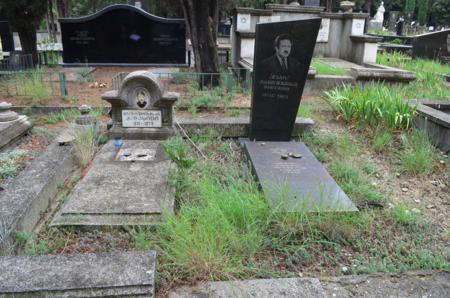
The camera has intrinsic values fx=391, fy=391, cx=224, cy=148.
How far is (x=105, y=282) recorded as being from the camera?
1.99 metres

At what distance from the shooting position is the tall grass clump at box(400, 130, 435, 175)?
4.21 metres

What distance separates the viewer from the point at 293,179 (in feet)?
12.0

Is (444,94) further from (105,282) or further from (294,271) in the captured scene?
(105,282)

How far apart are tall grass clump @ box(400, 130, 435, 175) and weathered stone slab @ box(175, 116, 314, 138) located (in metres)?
1.21

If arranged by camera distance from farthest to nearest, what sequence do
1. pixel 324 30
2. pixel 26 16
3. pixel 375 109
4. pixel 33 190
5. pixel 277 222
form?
pixel 324 30 < pixel 26 16 < pixel 375 109 < pixel 33 190 < pixel 277 222

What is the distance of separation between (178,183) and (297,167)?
1.23m

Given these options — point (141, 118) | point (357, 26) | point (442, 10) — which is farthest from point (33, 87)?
point (442, 10)

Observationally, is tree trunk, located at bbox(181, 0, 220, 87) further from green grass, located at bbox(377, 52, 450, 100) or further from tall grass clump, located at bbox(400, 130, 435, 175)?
tall grass clump, located at bbox(400, 130, 435, 175)

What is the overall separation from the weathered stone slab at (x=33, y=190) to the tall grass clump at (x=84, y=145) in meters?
0.10

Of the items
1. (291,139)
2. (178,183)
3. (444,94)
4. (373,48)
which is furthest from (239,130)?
(373,48)

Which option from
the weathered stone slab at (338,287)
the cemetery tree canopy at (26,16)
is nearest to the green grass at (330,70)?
the weathered stone slab at (338,287)

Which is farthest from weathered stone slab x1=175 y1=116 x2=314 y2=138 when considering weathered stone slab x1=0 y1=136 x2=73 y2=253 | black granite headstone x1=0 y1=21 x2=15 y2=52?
black granite headstone x1=0 y1=21 x2=15 y2=52

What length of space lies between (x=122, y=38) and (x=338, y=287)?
810 centimetres

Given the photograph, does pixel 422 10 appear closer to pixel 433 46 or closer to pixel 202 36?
pixel 433 46
